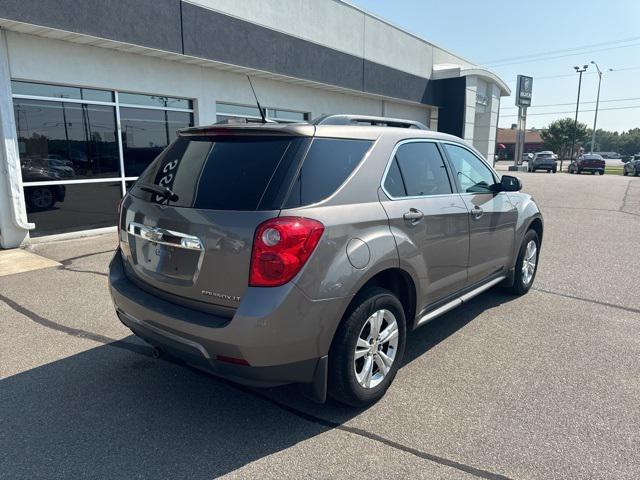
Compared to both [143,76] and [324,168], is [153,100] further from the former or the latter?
[324,168]

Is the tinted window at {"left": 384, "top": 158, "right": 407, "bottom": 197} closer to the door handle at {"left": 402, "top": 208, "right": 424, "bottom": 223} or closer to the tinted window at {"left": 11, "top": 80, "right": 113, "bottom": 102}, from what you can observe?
the door handle at {"left": 402, "top": 208, "right": 424, "bottom": 223}

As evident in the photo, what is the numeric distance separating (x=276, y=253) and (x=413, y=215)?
1.23m

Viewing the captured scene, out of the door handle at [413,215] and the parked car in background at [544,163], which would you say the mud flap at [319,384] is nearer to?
the door handle at [413,215]

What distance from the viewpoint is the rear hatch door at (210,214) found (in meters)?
2.55

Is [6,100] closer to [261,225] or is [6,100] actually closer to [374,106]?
[261,225]

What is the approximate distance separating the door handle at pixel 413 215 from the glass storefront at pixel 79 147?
7331 mm

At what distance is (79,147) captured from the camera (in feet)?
28.1

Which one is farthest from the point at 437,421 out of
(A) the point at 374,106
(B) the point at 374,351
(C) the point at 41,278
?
(A) the point at 374,106

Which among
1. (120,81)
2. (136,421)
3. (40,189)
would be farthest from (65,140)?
(136,421)

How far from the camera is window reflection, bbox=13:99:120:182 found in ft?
26.0

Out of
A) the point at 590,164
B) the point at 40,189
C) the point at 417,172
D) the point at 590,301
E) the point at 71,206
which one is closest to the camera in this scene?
the point at 417,172

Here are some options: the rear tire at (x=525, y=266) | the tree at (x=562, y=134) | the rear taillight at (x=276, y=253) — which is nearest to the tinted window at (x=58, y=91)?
the rear taillight at (x=276, y=253)

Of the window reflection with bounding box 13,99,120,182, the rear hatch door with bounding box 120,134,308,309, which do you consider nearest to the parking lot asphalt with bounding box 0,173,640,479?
the rear hatch door with bounding box 120,134,308,309

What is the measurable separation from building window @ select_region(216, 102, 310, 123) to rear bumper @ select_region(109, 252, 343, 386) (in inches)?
317
